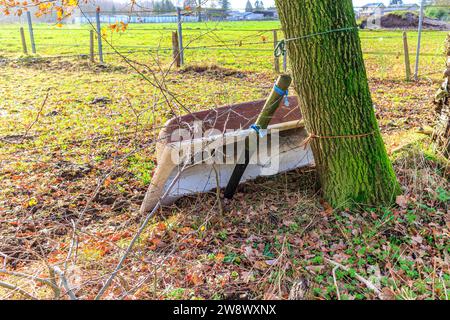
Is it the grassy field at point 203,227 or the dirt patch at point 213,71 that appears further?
the dirt patch at point 213,71

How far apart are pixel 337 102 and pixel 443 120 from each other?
5.06 feet

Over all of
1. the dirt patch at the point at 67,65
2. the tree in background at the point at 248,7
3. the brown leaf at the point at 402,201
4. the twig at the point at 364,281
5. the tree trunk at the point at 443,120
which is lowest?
the twig at the point at 364,281

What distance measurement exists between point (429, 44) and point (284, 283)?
48.9 ft

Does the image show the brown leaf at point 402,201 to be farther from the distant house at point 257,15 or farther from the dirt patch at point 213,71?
the distant house at point 257,15

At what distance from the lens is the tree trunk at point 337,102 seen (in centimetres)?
292

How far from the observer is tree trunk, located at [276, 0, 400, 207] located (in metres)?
2.92

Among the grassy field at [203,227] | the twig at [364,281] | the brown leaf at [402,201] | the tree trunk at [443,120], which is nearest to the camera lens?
the twig at [364,281]

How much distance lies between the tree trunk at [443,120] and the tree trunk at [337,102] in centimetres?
90

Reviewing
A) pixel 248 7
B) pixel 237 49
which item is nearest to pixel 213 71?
pixel 237 49

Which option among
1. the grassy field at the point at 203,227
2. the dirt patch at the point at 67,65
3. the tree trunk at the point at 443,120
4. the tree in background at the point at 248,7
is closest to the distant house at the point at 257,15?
the tree in background at the point at 248,7

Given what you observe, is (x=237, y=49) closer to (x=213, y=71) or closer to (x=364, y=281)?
(x=213, y=71)

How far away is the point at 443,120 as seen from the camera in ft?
12.6

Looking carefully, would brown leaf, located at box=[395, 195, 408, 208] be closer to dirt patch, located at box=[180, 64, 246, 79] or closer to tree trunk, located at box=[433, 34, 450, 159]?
tree trunk, located at box=[433, 34, 450, 159]
